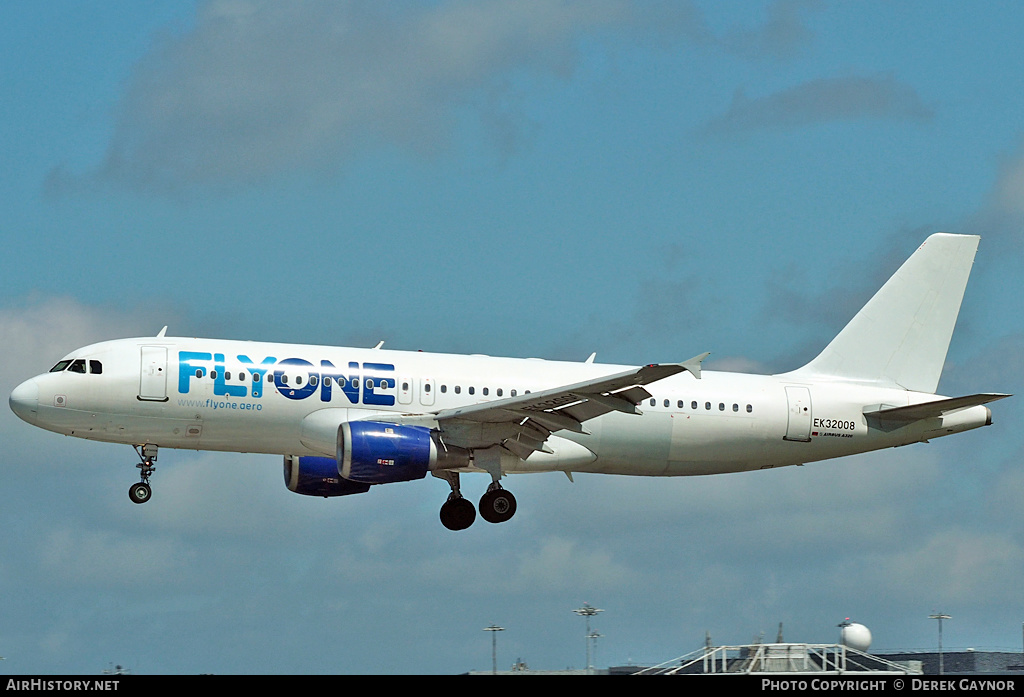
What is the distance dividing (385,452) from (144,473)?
24.0ft

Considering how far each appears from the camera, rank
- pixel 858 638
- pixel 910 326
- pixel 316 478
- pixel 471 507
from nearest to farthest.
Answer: pixel 471 507
pixel 316 478
pixel 910 326
pixel 858 638

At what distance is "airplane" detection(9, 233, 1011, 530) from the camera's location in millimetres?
38375

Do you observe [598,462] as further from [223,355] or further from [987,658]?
[987,658]

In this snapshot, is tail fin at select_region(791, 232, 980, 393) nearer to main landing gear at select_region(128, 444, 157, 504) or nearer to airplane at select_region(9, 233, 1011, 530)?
airplane at select_region(9, 233, 1011, 530)

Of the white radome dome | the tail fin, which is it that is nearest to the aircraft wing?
the tail fin

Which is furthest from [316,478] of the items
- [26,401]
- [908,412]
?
[908,412]

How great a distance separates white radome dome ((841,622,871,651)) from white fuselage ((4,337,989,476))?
34.8 ft

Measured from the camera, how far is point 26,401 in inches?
1534

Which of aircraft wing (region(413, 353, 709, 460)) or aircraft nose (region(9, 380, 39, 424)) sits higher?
aircraft nose (region(9, 380, 39, 424))

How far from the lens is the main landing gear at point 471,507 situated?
41156mm

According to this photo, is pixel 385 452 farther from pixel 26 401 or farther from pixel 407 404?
pixel 26 401

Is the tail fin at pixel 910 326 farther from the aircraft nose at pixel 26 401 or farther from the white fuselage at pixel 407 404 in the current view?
the aircraft nose at pixel 26 401

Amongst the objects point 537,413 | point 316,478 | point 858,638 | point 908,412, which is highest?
point 908,412

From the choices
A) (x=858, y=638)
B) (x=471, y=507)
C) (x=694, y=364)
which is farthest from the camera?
(x=858, y=638)
